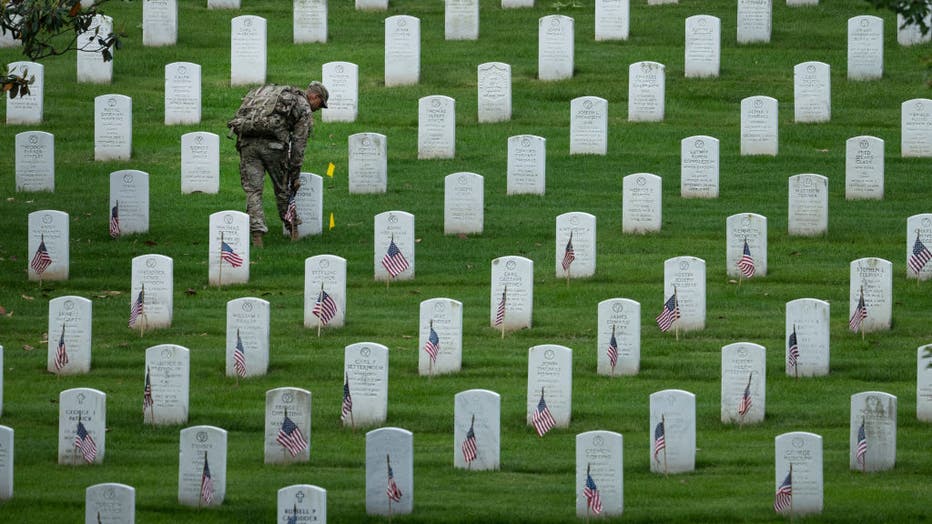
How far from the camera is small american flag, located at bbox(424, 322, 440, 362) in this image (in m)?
15.5

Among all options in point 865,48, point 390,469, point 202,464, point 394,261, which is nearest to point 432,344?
point 394,261

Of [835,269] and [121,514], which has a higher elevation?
[835,269]

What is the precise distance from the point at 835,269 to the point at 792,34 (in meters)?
10.4

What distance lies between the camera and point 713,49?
25.7 metres

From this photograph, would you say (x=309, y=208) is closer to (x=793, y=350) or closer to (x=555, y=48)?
(x=793, y=350)

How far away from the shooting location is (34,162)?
21.7m

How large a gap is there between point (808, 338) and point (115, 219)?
8451 millimetres

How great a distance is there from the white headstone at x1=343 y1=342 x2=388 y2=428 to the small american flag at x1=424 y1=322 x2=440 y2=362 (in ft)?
4.06

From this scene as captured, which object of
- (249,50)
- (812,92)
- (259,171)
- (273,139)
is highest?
(249,50)

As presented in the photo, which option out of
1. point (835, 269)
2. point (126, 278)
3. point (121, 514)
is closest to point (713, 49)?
point (835, 269)

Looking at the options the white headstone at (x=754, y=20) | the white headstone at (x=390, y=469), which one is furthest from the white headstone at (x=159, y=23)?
the white headstone at (x=390, y=469)

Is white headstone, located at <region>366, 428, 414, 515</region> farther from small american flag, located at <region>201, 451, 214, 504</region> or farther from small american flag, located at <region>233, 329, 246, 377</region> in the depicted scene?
small american flag, located at <region>233, 329, 246, 377</region>

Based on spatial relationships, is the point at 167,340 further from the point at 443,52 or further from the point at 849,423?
the point at 443,52

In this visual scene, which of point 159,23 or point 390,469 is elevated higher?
point 159,23
